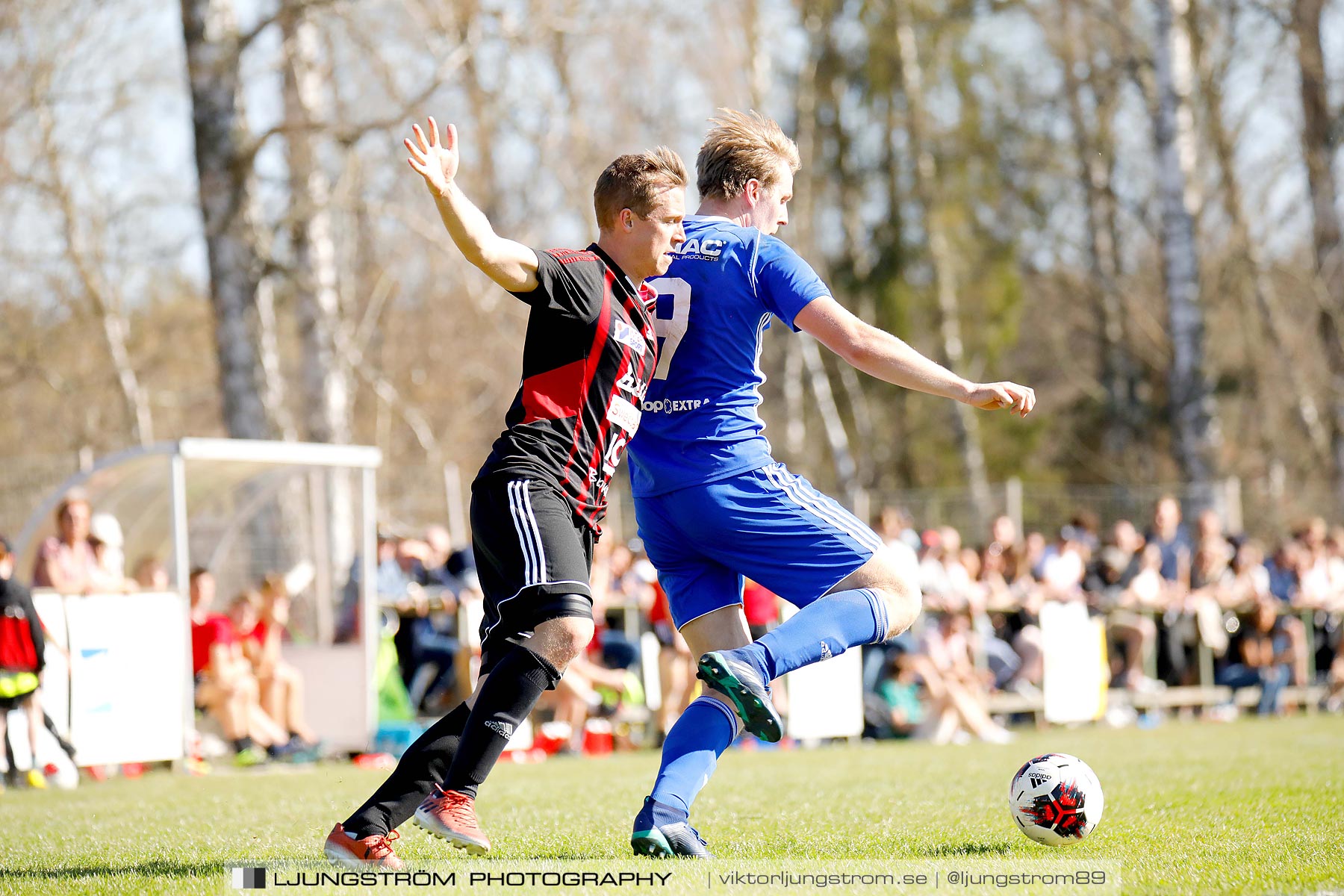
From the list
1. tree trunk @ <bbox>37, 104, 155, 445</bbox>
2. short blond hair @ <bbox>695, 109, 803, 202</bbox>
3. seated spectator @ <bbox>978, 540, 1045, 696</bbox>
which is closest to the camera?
short blond hair @ <bbox>695, 109, 803, 202</bbox>

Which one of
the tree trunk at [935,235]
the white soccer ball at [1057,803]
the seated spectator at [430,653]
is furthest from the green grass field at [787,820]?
the tree trunk at [935,235]

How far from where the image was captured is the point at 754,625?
12.0 m

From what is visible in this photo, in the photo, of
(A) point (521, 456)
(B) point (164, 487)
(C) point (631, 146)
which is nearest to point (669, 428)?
(A) point (521, 456)

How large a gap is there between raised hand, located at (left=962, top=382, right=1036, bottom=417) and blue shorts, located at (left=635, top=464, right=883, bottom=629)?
20.2 inches

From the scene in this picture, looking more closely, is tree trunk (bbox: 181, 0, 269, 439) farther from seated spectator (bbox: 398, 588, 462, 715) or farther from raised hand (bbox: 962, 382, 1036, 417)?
raised hand (bbox: 962, 382, 1036, 417)

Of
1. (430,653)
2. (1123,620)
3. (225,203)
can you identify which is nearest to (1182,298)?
(1123,620)

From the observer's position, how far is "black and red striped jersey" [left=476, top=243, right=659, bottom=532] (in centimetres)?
405

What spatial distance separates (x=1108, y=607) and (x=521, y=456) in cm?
1220

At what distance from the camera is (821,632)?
4.18m

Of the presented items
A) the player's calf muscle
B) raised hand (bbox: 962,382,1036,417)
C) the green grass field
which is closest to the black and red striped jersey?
the player's calf muscle

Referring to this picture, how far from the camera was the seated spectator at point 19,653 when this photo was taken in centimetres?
887

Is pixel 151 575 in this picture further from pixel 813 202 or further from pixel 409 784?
pixel 813 202

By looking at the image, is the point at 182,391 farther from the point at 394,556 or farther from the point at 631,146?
the point at 394,556

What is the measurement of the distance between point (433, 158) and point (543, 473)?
0.89 metres
